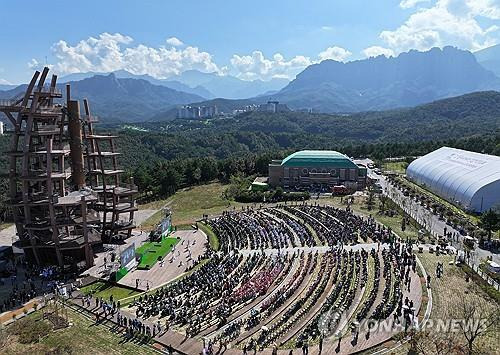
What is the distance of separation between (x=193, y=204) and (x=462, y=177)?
43.8 meters

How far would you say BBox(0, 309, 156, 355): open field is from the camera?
2611 cm

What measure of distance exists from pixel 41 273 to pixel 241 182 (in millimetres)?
48458

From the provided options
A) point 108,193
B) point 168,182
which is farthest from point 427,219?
point 168,182

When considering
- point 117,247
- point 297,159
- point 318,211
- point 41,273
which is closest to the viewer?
point 41,273

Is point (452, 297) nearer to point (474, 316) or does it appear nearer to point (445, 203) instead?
point (474, 316)

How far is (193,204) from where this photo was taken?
71312mm

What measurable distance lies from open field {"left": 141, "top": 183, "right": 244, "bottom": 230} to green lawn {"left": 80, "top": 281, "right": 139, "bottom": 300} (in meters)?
19.6

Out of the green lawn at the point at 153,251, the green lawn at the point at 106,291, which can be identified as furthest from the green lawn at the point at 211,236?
the green lawn at the point at 106,291

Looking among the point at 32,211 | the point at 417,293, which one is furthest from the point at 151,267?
the point at 417,293

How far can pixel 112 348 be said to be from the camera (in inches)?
1037

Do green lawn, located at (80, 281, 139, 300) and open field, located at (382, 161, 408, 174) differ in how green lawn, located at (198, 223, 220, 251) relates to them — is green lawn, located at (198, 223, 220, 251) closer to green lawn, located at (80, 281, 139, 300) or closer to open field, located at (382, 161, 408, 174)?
green lawn, located at (80, 281, 139, 300)

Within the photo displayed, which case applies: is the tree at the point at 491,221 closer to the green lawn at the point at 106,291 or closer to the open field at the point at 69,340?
the green lawn at the point at 106,291

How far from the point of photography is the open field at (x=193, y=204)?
61.0m

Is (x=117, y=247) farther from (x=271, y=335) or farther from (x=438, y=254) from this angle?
(x=438, y=254)
